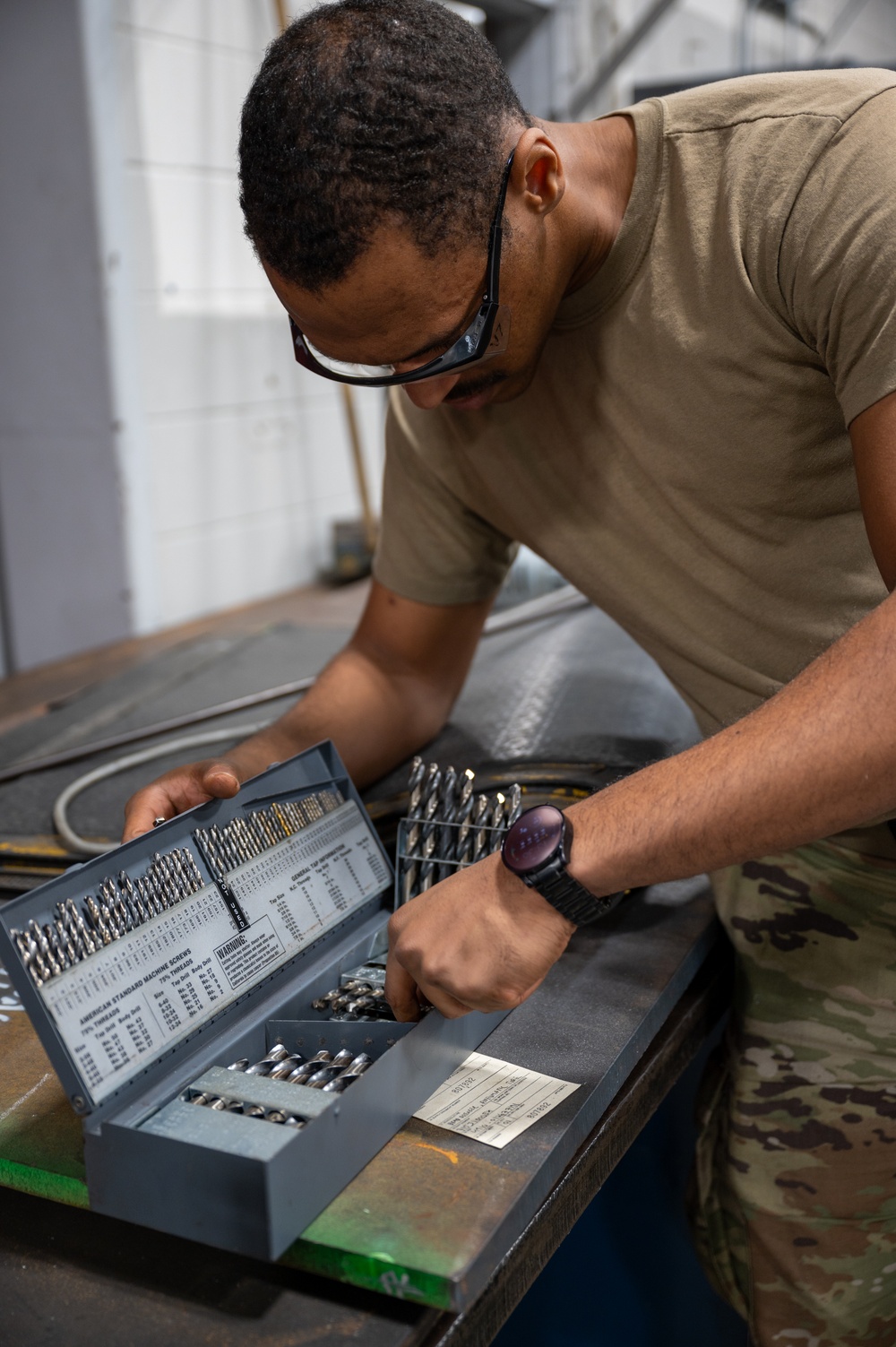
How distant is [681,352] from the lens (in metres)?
0.97

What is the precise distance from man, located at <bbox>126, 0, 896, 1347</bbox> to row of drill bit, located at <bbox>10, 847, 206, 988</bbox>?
0.30 feet

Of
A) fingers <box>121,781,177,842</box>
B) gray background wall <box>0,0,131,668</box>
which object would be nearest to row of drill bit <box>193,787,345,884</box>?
fingers <box>121,781,177,842</box>


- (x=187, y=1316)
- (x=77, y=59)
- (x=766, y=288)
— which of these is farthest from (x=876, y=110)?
(x=77, y=59)

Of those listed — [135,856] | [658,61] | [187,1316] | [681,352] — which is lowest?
[187,1316]

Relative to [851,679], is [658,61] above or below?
above

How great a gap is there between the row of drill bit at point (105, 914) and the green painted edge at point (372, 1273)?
0.22m

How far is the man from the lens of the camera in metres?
0.76

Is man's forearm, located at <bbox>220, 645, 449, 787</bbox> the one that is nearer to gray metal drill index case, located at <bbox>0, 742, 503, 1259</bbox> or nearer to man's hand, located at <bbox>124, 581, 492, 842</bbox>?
man's hand, located at <bbox>124, 581, 492, 842</bbox>

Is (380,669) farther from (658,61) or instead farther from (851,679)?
(658,61)

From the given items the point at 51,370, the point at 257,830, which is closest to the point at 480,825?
the point at 257,830

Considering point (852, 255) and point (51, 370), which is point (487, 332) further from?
point (51, 370)

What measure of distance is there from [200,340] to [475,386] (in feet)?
6.72

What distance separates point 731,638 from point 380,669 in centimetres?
41

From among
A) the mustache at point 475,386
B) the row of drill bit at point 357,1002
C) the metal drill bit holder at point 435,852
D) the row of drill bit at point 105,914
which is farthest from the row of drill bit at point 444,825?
the mustache at point 475,386
